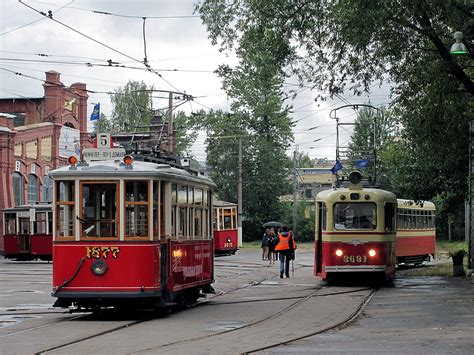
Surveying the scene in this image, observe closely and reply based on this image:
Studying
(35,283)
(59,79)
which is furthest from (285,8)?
(59,79)

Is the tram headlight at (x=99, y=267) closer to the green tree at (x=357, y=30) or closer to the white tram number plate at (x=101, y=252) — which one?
the white tram number plate at (x=101, y=252)

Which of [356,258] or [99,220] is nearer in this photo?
[99,220]

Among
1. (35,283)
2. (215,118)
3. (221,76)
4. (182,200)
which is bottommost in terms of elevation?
(35,283)

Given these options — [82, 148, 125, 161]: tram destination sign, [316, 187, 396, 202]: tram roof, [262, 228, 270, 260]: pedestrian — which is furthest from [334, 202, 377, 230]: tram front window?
[262, 228, 270, 260]: pedestrian

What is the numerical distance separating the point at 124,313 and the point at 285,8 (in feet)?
24.8

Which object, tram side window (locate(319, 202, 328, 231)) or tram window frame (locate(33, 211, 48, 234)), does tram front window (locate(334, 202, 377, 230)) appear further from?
tram window frame (locate(33, 211, 48, 234))

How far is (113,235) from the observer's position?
17188mm

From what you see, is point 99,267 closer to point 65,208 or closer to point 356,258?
point 65,208

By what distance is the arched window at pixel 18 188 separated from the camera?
209 ft

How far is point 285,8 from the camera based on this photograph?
2159 centimetres

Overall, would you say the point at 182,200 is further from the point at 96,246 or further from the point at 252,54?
the point at 252,54

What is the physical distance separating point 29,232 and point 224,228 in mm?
10927

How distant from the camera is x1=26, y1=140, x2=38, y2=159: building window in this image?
65.9 metres

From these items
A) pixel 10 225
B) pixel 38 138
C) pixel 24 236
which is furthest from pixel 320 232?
pixel 38 138
